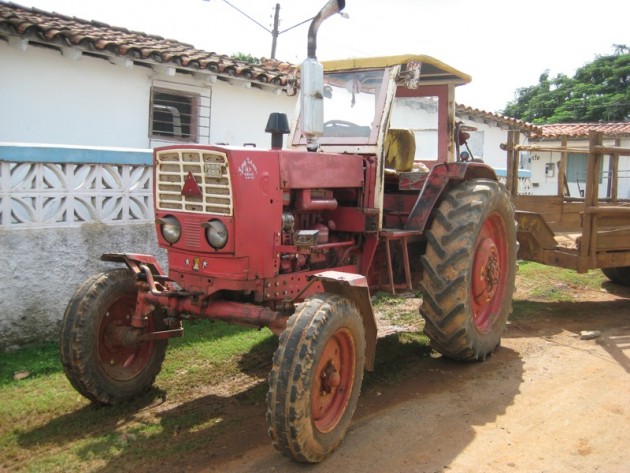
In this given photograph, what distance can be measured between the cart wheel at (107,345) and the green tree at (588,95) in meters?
28.1

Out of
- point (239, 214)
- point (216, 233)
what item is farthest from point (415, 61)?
point (216, 233)

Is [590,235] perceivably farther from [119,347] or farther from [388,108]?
[119,347]

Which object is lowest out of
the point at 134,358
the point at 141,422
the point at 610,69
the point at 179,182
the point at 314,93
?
the point at 141,422

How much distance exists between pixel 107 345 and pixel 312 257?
5.22ft

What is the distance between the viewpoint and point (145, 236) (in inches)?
260

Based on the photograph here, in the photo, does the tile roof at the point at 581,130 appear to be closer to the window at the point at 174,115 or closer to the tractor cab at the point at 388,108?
the window at the point at 174,115

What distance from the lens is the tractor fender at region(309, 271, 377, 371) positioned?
12.0 feet

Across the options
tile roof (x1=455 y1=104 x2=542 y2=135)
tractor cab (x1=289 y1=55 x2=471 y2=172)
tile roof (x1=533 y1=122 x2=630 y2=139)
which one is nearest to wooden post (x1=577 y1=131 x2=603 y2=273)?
tractor cab (x1=289 y1=55 x2=471 y2=172)

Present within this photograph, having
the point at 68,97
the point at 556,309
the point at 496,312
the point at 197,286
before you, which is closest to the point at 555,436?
the point at 496,312

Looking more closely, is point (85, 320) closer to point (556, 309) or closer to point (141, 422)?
point (141, 422)

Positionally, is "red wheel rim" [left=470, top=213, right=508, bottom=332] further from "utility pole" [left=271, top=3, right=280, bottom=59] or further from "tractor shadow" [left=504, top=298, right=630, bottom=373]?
"utility pole" [left=271, top=3, right=280, bottom=59]

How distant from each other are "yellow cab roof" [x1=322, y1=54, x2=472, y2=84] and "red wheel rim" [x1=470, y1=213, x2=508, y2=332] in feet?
4.31

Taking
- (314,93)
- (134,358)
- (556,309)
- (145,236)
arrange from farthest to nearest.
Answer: (556,309), (145,236), (134,358), (314,93)

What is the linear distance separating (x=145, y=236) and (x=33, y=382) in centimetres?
215
